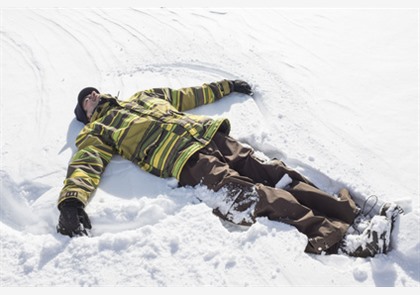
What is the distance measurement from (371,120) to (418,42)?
160cm

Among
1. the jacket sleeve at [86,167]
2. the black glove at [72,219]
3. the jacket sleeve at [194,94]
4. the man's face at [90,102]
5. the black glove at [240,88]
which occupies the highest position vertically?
the black glove at [240,88]

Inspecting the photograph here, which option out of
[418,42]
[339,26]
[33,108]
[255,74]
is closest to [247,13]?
[339,26]

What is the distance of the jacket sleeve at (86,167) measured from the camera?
2.96 meters

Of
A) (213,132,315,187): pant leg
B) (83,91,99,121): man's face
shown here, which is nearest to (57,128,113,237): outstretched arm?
(83,91,99,121): man's face

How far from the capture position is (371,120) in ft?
12.5

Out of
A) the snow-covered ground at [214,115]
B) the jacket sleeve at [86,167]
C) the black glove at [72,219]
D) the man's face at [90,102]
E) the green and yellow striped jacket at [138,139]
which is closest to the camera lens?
the snow-covered ground at [214,115]

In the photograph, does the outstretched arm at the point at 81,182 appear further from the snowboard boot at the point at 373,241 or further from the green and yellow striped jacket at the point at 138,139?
the snowboard boot at the point at 373,241

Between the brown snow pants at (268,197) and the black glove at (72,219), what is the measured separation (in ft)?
2.21

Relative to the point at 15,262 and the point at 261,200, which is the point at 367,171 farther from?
the point at 15,262

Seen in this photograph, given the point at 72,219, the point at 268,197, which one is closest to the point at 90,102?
the point at 72,219

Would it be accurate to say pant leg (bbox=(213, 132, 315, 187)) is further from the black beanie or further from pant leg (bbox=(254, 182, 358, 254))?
the black beanie

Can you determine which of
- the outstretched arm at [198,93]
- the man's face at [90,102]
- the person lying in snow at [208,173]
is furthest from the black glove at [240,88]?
the man's face at [90,102]

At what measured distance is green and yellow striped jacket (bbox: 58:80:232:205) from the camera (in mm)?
3127

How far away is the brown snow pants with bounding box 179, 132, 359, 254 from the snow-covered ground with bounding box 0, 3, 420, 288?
0.08 meters
